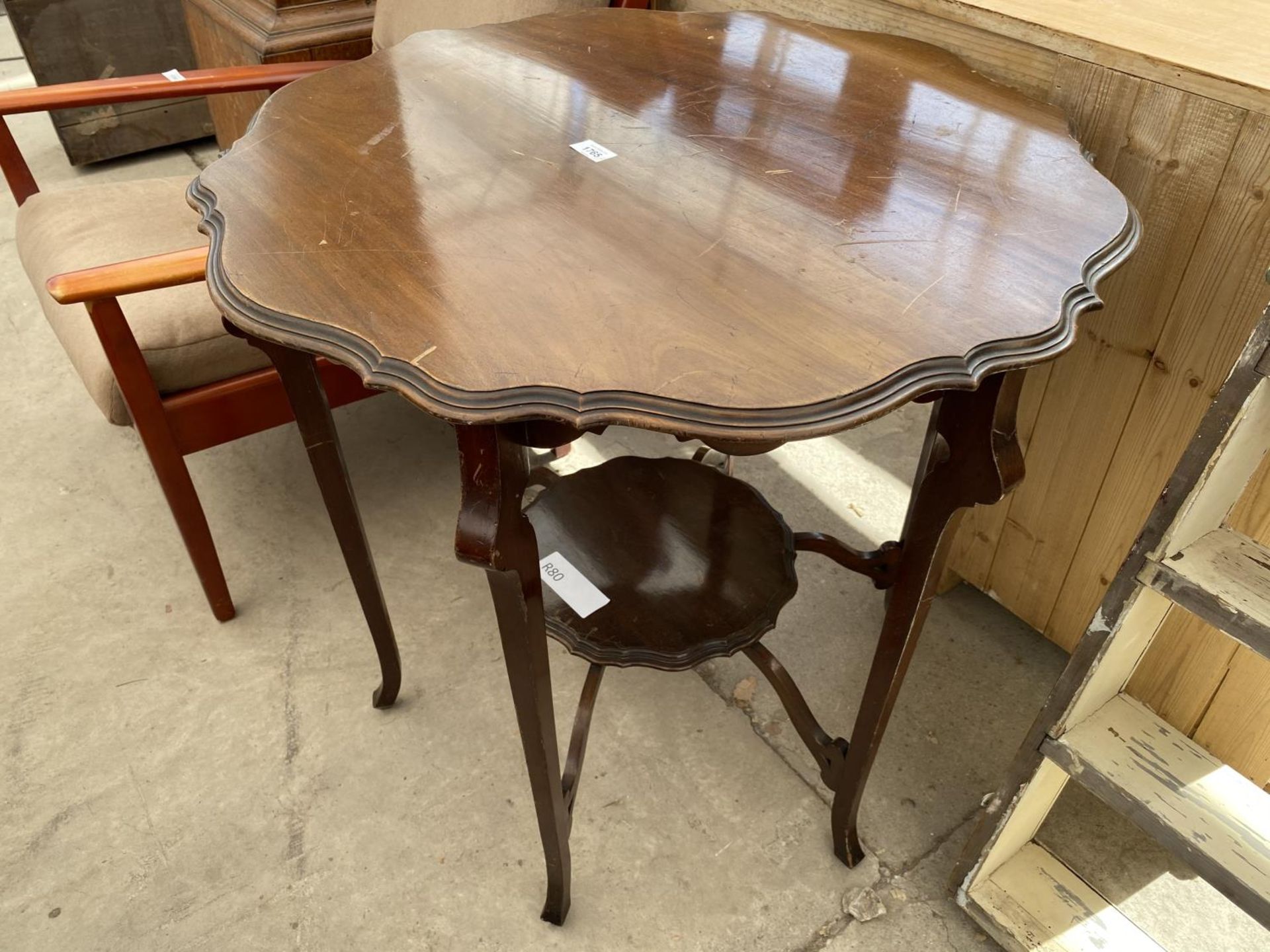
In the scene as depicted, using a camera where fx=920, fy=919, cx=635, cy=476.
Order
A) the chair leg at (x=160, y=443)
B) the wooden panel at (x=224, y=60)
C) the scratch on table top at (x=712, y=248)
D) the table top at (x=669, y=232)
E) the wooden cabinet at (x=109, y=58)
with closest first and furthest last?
the table top at (x=669, y=232)
the scratch on table top at (x=712, y=248)
the chair leg at (x=160, y=443)
the wooden panel at (x=224, y=60)
the wooden cabinet at (x=109, y=58)

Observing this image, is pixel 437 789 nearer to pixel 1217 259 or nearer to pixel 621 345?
pixel 621 345

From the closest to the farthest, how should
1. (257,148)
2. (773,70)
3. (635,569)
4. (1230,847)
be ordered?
1. (1230,847)
2. (257,148)
3. (773,70)
4. (635,569)

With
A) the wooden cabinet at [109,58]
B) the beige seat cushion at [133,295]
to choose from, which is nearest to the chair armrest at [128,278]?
the beige seat cushion at [133,295]

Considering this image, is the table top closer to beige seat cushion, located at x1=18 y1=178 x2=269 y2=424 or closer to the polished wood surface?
beige seat cushion, located at x1=18 y1=178 x2=269 y2=424

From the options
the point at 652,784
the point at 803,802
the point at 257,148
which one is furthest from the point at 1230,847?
the point at 257,148

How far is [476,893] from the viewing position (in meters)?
1.34

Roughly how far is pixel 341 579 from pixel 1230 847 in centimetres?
153

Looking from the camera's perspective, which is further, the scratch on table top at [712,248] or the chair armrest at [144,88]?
the chair armrest at [144,88]

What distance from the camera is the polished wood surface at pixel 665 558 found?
1312mm

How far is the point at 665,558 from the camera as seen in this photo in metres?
1.44

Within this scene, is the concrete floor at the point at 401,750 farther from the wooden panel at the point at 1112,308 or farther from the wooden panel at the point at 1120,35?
the wooden panel at the point at 1120,35

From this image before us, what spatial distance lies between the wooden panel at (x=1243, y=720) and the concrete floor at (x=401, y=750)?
0.28 metres

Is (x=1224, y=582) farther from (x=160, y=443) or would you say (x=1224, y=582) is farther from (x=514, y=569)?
(x=160, y=443)

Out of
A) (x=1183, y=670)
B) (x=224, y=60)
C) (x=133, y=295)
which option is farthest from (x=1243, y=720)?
(x=224, y=60)
